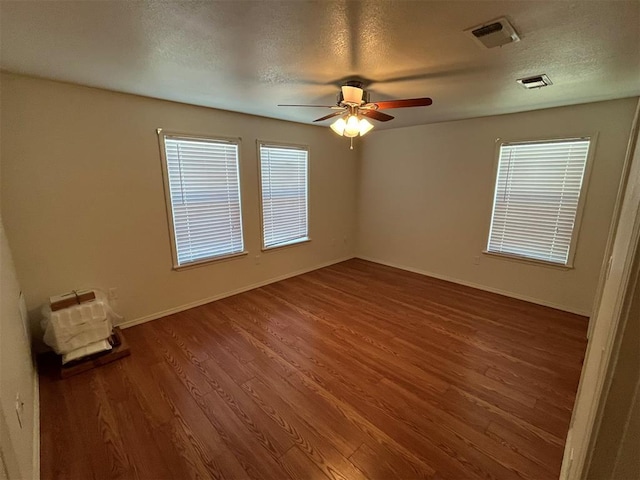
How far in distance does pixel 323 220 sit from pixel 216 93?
2667 mm

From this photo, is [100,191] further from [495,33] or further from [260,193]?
[495,33]

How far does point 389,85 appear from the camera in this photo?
7.91 feet

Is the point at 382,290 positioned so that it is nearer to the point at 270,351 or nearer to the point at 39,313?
the point at 270,351

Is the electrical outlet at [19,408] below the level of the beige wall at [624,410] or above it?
below

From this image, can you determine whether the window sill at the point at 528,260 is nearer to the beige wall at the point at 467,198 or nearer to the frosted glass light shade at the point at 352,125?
the beige wall at the point at 467,198

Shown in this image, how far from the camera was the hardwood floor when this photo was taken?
1.59 metres

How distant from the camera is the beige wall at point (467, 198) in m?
3.00

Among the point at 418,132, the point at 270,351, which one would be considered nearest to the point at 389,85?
the point at 418,132

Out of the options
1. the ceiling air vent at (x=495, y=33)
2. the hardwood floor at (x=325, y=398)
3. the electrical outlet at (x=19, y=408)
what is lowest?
the hardwood floor at (x=325, y=398)

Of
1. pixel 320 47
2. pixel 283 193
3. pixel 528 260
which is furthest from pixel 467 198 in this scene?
pixel 320 47

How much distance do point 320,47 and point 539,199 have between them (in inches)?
127

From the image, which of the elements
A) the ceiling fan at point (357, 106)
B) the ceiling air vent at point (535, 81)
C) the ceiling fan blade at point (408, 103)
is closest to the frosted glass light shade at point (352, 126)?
the ceiling fan at point (357, 106)

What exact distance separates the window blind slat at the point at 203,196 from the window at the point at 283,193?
445 millimetres

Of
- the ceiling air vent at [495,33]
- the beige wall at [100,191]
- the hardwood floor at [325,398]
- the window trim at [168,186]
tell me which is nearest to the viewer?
the ceiling air vent at [495,33]
